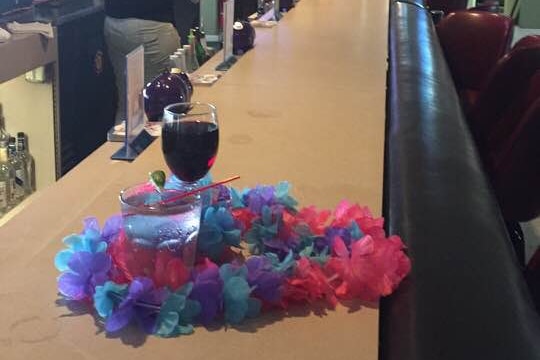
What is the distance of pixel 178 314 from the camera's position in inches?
37.6

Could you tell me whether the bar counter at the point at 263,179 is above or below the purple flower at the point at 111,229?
below

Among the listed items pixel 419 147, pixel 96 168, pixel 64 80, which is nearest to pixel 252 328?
pixel 419 147

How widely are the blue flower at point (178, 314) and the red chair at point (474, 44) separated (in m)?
2.83

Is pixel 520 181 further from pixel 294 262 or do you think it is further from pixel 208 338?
pixel 208 338

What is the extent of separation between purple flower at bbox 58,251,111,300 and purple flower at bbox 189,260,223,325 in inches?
4.6

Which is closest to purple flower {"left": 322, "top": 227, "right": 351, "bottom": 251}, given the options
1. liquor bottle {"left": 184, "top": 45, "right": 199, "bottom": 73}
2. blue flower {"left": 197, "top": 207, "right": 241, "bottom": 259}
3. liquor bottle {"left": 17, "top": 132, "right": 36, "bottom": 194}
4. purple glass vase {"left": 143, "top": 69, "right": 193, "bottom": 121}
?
blue flower {"left": 197, "top": 207, "right": 241, "bottom": 259}

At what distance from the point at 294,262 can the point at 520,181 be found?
1.29 metres

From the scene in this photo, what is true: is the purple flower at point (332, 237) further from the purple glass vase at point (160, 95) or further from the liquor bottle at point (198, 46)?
the liquor bottle at point (198, 46)

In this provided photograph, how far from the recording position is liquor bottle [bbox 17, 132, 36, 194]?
3209 mm

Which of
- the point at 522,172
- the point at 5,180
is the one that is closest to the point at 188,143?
the point at 522,172

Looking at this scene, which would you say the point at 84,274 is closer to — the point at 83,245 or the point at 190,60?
the point at 83,245

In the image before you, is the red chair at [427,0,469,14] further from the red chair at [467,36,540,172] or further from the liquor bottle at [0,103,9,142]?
the liquor bottle at [0,103,9,142]

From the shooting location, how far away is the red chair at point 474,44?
3.61 m

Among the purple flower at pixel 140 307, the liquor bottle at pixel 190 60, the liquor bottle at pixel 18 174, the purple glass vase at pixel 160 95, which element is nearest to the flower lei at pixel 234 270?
the purple flower at pixel 140 307
